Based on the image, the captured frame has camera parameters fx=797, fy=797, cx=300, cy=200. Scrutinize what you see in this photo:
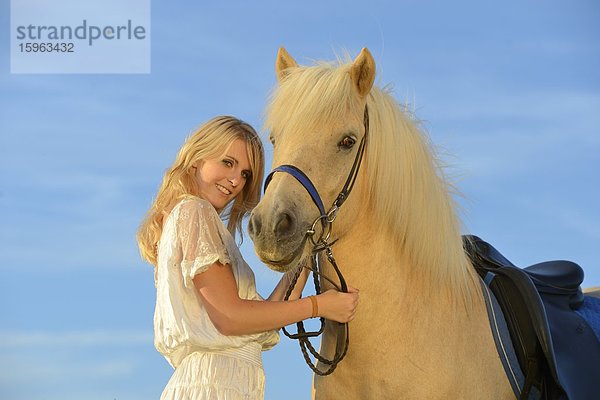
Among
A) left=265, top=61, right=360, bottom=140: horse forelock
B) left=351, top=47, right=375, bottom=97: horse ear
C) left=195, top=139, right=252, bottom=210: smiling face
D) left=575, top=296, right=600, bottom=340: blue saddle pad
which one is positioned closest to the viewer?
left=265, top=61, right=360, bottom=140: horse forelock

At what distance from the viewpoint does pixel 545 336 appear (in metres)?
3.74

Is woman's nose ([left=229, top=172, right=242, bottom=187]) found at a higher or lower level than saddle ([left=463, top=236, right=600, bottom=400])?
higher

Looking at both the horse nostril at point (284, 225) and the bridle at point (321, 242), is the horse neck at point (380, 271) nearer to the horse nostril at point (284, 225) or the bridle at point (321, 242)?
the bridle at point (321, 242)

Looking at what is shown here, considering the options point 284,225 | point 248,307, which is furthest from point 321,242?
point 248,307

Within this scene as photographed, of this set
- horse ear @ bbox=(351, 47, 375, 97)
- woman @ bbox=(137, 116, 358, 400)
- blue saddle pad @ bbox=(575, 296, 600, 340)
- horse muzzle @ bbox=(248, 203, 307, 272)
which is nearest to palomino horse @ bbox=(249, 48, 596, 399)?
horse ear @ bbox=(351, 47, 375, 97)

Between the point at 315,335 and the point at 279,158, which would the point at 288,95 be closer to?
the point at 279,158

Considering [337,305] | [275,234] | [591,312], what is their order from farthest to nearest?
[591,312]
[337,305]
[275,234]

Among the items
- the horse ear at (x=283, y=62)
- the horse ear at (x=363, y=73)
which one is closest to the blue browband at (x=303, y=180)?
the horse ear at (x=363, y=73)

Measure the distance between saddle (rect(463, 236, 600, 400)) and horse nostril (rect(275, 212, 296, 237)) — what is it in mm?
1287

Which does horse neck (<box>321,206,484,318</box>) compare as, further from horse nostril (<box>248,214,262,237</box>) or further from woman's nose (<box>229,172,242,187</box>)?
woman's nose (<box>229,172,242,187</box>)

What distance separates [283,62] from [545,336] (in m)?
1.82

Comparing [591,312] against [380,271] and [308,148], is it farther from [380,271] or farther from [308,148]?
[308,148]

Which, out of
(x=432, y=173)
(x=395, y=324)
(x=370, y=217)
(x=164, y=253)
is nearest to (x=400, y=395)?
(x=395, y=324)

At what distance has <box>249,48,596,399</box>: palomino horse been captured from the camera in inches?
136
